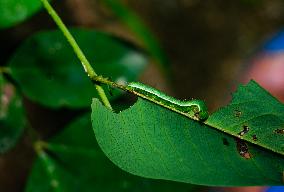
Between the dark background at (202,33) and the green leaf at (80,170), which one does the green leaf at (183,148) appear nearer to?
the green leaf at (80,170)

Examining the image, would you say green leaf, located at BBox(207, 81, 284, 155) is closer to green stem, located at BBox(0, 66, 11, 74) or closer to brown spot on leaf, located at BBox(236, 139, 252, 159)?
brown spot on leaf, located at BBox(236, 139, 252, 159)

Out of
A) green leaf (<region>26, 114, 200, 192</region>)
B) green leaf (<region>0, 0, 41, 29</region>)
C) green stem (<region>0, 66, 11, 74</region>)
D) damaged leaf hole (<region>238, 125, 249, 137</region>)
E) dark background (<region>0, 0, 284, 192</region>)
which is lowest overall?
damaged leaf hole (<region>238, 125, 249, 137</region>)

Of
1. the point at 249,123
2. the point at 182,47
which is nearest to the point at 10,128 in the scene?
the point at 249,123

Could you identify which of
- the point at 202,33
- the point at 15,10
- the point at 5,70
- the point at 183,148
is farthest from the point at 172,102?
the point at 202,33

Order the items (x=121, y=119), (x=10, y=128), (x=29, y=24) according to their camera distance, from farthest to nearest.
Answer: (x=29, y=24) → (x=10, y=128) → (x=121, y=119)

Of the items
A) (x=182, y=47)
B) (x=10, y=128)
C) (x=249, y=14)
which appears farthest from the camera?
(x=249, y=14)

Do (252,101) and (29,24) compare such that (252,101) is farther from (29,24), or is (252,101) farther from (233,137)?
(29,24)

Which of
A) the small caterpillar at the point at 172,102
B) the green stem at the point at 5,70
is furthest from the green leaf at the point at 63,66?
the small caterpillar at the point at 172,102

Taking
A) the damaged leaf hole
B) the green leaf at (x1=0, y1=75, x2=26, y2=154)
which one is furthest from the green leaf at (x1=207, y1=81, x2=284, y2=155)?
the green leaf at (x1=0, y1=75, x2=26, y2=154)
